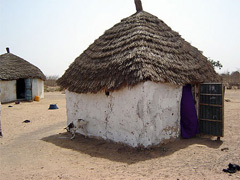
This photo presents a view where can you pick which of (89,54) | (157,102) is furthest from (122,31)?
(157,102)

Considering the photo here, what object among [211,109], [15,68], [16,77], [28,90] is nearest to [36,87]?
[28,90]

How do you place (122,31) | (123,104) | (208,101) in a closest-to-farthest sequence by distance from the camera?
(123,104), (208,101), (122,31)

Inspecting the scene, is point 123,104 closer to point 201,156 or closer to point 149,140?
point 149,140

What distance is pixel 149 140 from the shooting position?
6.54 m

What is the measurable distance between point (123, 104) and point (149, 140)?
1261 millimetres

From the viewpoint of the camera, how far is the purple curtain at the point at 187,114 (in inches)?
301

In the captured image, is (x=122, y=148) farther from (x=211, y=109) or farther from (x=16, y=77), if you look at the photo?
(x=16, y=77)

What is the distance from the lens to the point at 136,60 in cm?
666

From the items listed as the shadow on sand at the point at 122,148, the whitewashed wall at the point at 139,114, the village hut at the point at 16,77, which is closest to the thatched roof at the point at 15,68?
the village hut at the point at 16,77

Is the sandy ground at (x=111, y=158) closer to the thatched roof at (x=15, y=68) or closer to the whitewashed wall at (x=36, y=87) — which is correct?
the thatched roof at (x=15, y=68)

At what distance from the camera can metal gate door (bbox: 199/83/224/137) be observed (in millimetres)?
7246

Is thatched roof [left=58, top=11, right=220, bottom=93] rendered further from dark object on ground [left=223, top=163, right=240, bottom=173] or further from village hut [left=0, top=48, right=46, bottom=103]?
village hut [left=0, top=48, right=46, bottom=103]

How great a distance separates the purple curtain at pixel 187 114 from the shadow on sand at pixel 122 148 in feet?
0.94

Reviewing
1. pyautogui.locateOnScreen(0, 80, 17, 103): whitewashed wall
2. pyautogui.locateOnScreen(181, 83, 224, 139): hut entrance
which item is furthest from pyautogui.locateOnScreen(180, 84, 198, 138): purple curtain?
pyautogui.locateOnScreen(0, 80, 17, 103): whitewashed wall
